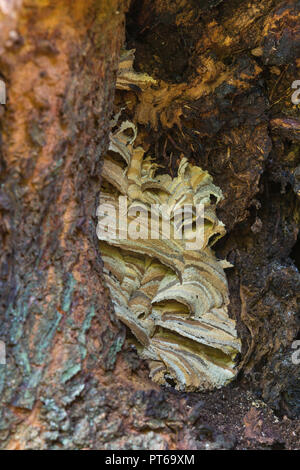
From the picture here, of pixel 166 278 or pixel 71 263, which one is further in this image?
pixel 166 278

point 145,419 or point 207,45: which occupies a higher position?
point 207,45

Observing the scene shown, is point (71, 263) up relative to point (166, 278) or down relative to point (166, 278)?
up

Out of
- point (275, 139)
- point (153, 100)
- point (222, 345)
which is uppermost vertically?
point (153, 100)

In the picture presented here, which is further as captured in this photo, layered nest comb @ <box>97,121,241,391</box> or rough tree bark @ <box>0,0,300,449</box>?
layered nest comb @ <box>97,121,241,391</box>

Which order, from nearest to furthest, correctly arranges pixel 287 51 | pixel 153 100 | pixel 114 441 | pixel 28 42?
pixel 28 42
pixel 114 441
pixel 287 51
pixel 153 100

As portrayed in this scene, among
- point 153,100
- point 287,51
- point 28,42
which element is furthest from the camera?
point 153,100

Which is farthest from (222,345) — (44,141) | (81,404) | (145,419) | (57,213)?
(44,141)

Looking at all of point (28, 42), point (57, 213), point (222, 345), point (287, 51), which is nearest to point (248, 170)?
point (287, 51)

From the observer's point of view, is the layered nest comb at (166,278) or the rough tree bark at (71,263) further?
the layered nest comb at (166,278)

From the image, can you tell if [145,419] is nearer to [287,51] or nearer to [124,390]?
[124,390]

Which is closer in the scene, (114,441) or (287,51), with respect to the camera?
(114,441)
